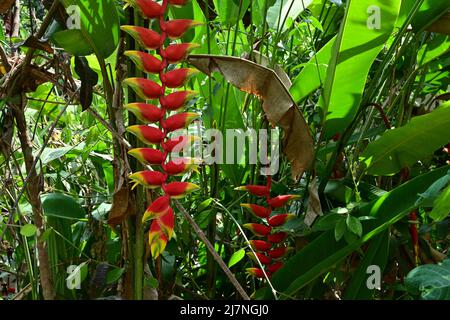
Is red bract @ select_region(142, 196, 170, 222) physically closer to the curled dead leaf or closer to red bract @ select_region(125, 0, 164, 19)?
red bract @ select_region(125, 0, 164, 19)

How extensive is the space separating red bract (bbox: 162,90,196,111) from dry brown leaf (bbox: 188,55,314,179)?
14 cm

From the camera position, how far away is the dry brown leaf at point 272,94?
892 mm

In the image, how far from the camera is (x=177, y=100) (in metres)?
0.75

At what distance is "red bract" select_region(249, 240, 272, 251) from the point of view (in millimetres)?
984

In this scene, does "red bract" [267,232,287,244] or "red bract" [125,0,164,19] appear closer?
"red bract" [125,0,164,19]

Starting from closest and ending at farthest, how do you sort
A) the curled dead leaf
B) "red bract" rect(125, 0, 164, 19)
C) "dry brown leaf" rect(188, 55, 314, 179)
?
1. "red bract" rect(125, 0, 164, 19)
2. "dry brown leaf" rect(188, 55, 314, 179)
3. the curled dead leaf

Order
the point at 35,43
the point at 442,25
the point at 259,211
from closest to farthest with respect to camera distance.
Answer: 1. the point at 35,43
2. the point at 259,211
3. the point at 442,25

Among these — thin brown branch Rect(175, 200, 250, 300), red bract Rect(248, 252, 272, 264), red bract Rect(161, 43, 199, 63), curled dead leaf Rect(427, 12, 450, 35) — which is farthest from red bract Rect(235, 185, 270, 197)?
curled dead leaf Rect(427, 12, 450, 35)

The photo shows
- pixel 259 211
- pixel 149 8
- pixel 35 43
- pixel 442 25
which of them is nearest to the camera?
pixel 149 8

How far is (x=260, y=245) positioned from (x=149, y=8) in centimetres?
45

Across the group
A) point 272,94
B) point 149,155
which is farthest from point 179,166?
point 272,94

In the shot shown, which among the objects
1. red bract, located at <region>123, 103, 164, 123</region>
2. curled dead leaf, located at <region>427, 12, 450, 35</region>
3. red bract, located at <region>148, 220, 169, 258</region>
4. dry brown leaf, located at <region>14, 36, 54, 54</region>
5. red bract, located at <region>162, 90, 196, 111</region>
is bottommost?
red bract, located at <region>148, 220, 169, 258</region>

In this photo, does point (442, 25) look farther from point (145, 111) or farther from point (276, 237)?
point (145, 111)

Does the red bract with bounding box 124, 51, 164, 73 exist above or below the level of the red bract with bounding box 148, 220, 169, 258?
above
